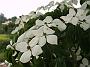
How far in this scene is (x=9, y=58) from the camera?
1793 mm

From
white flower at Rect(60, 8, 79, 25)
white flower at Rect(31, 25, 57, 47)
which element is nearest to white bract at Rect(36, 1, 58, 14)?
white flower at Rect(60, 8, 79, 25)

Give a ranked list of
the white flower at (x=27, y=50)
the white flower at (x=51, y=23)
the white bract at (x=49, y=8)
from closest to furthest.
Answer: the white flower at (x=27, y=50) < the white flower at (x=51, y=23) < the white bract at (x=49, y=8)

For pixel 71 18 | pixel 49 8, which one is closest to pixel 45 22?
pixel 71 18

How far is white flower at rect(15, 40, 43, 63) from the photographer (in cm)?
151

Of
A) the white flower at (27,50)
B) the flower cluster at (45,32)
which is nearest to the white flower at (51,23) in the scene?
the flower cluster at (45,32)

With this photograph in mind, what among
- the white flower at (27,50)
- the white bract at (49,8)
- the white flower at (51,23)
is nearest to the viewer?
the white flower at (27,50)

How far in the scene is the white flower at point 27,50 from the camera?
1515 millimetres

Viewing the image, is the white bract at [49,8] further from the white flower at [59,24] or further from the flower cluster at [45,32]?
the white flower at [59,24]

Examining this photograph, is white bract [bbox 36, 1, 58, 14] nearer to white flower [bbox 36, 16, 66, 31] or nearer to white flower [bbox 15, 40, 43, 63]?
white flower [bbox 36, 16, 66, 31]

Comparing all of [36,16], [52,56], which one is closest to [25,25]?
[36,16]

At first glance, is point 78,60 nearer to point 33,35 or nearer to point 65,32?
point 65,32

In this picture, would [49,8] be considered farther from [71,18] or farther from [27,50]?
[27,50]

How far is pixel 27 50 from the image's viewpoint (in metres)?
1.55

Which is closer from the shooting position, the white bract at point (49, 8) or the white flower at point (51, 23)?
the white flower at point (51, 23)
